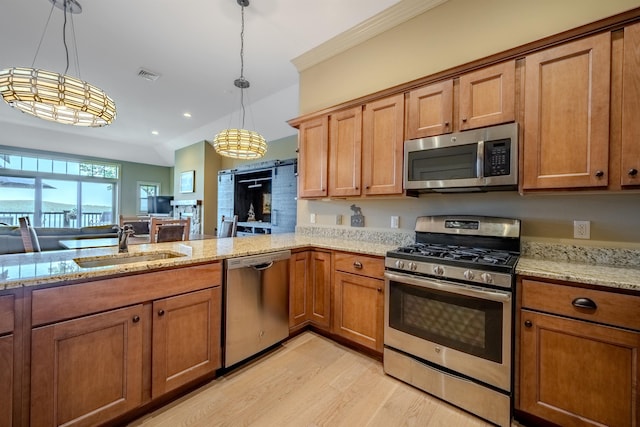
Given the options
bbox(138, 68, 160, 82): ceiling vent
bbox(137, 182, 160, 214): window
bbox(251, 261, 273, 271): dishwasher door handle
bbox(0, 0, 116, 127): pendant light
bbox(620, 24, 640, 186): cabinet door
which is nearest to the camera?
bbox(620, 24, 640, 186): cabinet door

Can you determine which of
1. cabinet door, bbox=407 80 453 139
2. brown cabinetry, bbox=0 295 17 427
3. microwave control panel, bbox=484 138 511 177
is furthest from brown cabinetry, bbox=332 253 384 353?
brown cabinetry, bbox=0 295 17 427

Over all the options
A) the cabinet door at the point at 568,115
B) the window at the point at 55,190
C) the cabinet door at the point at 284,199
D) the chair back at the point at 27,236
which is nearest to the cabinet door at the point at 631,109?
the cabinet door at the point at 568,115

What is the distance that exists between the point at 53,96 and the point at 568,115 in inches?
131

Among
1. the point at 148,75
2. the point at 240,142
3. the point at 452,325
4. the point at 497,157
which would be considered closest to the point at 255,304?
the point at 452,325

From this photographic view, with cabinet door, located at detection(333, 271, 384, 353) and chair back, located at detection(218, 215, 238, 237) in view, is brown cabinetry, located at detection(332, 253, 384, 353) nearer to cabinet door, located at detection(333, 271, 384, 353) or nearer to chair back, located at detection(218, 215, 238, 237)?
cabinet door, located at detection(333, 271, 384, 353)

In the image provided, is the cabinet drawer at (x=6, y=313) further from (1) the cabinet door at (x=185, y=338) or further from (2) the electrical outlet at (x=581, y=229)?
(2) the electrical outlet at (x=581, y=229)

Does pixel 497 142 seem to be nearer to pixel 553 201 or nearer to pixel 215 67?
pixel 553 201

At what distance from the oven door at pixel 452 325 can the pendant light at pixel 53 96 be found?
2507 millimetres

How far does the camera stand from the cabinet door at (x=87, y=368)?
3.95ft

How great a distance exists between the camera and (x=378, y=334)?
2.10m

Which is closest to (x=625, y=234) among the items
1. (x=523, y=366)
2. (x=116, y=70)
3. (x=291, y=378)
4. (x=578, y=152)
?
(x=578, y=152)

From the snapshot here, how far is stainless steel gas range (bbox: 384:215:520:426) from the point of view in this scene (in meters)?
1.52

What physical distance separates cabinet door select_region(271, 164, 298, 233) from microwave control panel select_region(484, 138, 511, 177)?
3043 mm

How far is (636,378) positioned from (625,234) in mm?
878
